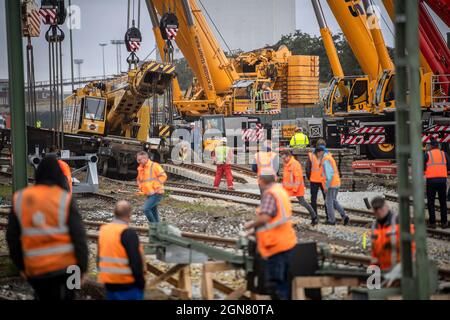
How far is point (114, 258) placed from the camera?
7.12 metres

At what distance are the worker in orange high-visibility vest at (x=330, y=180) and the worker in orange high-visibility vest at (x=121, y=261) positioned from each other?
7771mm

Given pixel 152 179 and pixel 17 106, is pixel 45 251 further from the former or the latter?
pixel 152 179

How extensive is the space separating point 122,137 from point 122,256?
63.7 feet

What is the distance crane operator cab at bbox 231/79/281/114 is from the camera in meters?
35.5

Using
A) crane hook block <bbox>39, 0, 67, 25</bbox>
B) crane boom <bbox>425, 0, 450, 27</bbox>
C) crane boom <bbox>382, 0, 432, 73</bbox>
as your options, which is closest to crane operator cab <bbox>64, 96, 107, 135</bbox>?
crane hook block <bbox>39, 0, 67, 25</bbox>

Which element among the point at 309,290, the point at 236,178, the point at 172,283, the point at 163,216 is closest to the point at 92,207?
the point at 163,216

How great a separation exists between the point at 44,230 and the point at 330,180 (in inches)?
336

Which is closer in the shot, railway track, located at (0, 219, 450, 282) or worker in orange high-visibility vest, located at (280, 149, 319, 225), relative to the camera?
railway track, located at (0, 219, 450, 282)

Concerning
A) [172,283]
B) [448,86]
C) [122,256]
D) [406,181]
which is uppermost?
[448,86]

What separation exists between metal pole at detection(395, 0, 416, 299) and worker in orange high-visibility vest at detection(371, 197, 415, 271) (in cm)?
74

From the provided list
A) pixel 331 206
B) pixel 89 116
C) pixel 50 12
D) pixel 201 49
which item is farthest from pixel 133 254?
pixel 201 49

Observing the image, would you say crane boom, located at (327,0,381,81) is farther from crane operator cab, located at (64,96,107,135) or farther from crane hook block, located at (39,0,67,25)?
crane hook block, located at (39,0,67,25)
